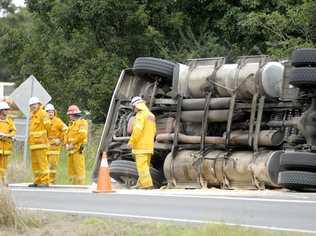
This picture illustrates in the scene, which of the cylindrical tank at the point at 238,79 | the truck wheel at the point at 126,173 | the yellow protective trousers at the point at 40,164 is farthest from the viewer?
the yellow protective trousers at the point at 40,164

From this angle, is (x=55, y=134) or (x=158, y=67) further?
(x=55, y=134)

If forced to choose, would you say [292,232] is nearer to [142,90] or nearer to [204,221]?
[204,221]

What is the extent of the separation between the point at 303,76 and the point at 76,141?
6199mm

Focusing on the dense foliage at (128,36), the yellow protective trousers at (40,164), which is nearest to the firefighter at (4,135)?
the yellow protective trousers at (40,164)

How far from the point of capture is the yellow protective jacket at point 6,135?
1561 cm

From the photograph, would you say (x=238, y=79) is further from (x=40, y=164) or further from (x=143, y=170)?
→ (x=40, y=164)

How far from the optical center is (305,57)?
13.2m

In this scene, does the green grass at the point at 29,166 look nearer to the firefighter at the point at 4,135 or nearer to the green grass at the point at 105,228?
the firefighter at the point at 4,135

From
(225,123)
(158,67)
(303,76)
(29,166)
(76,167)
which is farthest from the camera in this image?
(29,166)

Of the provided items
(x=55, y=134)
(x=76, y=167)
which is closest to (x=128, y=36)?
(x=55, y=134)

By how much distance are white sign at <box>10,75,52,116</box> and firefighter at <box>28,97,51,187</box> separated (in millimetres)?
4050

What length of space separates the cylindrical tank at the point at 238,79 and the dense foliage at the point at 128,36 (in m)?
9.88

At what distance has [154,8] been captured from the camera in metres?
28.0

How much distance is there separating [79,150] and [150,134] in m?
2.93
